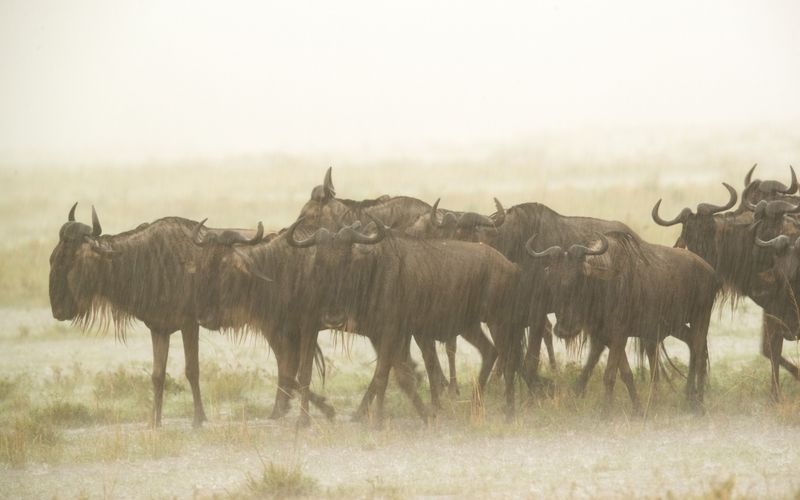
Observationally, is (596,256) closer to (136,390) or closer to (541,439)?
(541,439)

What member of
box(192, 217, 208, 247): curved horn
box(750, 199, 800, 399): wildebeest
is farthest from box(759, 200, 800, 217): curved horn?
box(192, 217, 208, 247): curved horn

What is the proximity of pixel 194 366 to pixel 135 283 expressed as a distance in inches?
36.1

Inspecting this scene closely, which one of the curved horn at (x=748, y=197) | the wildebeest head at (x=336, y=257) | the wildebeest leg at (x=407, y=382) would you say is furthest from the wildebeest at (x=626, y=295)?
the wildebeest head at (x=336, y=257)

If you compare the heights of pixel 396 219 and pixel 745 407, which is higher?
pixel 396 219

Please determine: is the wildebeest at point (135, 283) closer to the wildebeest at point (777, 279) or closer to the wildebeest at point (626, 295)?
the wildebeest at point (626, 295)

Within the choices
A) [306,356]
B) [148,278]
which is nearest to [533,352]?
[306,356]

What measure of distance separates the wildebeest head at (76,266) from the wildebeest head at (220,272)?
0.88m

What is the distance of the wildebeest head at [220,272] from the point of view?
31.0ft

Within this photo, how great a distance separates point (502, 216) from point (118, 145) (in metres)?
24.0

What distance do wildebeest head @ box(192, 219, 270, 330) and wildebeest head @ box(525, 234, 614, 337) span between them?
8.20ft

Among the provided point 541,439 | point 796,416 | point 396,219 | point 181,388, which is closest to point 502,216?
point 396,219

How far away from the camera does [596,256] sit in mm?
9320

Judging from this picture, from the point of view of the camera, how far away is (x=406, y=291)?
930cm

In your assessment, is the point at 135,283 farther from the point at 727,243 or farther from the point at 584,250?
the point at 727,243
